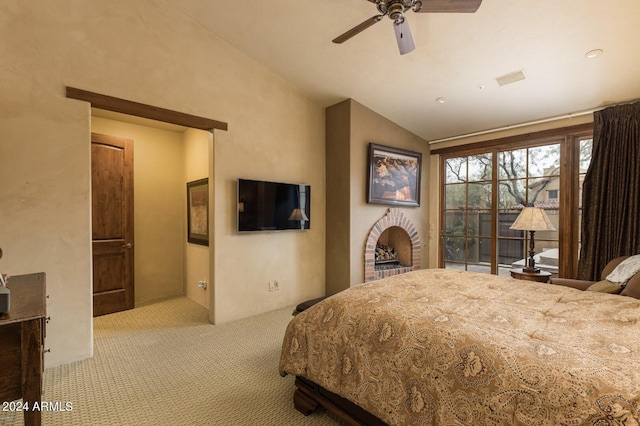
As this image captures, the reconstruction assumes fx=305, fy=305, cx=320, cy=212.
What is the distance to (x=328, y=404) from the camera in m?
1.77

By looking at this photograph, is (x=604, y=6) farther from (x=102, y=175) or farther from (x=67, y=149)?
(x=102, y=175)

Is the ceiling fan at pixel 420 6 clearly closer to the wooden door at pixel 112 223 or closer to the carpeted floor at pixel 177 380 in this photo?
the carpeted floor at pixel 177 380

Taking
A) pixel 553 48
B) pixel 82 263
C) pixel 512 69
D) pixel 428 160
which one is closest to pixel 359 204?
pixel 428 160

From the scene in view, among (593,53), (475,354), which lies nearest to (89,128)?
(475,354)

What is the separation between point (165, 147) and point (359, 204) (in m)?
3.02

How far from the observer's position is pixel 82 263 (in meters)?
2.65

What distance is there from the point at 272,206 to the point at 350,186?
3.54 ft

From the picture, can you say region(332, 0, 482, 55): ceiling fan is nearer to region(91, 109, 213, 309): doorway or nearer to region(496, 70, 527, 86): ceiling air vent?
region(496, 70, 527, 86): ceiling air vent

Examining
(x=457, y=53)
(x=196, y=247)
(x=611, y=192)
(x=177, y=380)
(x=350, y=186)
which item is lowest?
(x=177, y=380)

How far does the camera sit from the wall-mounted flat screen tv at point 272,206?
3.60 meters

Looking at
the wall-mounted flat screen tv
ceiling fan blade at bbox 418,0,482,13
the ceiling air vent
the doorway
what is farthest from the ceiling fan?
the doorway

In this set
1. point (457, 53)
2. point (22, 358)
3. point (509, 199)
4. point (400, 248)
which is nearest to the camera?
point (22, 358)

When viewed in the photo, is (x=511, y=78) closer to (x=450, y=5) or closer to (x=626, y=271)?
(x=450, y=5)

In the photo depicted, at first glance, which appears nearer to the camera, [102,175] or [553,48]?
[553,48]
